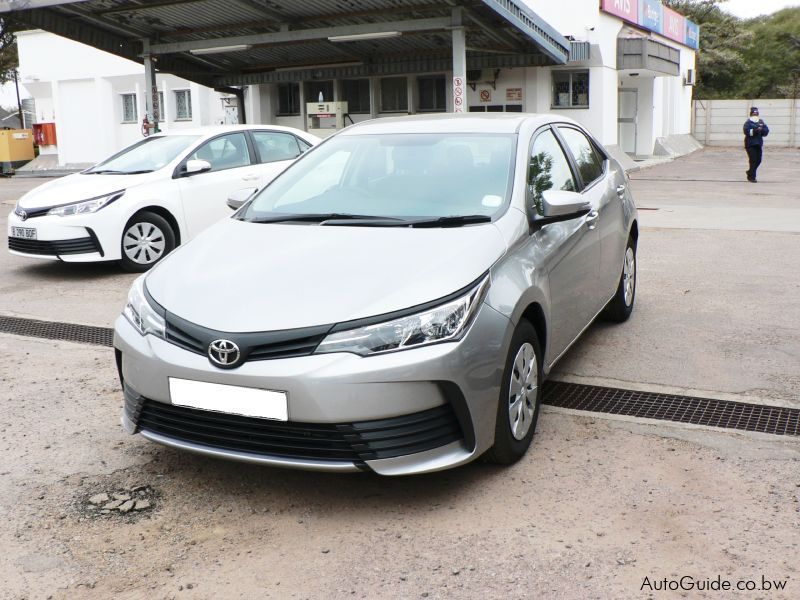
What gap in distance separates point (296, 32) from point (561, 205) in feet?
51.4

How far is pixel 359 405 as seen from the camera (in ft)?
10.4

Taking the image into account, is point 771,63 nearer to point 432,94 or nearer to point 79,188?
point 432,94

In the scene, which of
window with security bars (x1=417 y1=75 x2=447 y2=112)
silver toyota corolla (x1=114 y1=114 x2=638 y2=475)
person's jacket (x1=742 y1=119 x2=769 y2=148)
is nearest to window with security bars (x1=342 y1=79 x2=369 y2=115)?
window with security bars (x1=417 y1=75 x2=447 y2=112)

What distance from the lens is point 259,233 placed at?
4.23 metres

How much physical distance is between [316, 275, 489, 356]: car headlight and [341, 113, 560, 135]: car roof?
63.9 inches

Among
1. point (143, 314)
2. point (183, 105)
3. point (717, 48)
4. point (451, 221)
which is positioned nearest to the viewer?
point (143, 314)

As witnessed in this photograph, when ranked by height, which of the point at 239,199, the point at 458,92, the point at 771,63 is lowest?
the point at 239,199

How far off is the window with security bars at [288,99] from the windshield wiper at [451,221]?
2553 centimetres

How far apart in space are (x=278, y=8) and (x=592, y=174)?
1396cm

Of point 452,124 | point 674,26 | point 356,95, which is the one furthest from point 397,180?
point 674,26

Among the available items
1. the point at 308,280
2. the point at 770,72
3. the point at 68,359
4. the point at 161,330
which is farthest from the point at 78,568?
the point at 770,72

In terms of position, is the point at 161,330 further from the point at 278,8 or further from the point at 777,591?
the point at 278,8

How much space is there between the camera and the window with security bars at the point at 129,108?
32.3 meters

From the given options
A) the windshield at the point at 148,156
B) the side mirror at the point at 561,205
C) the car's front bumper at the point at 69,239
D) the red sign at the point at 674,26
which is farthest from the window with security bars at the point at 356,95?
the side mirror at the point at 561,205
